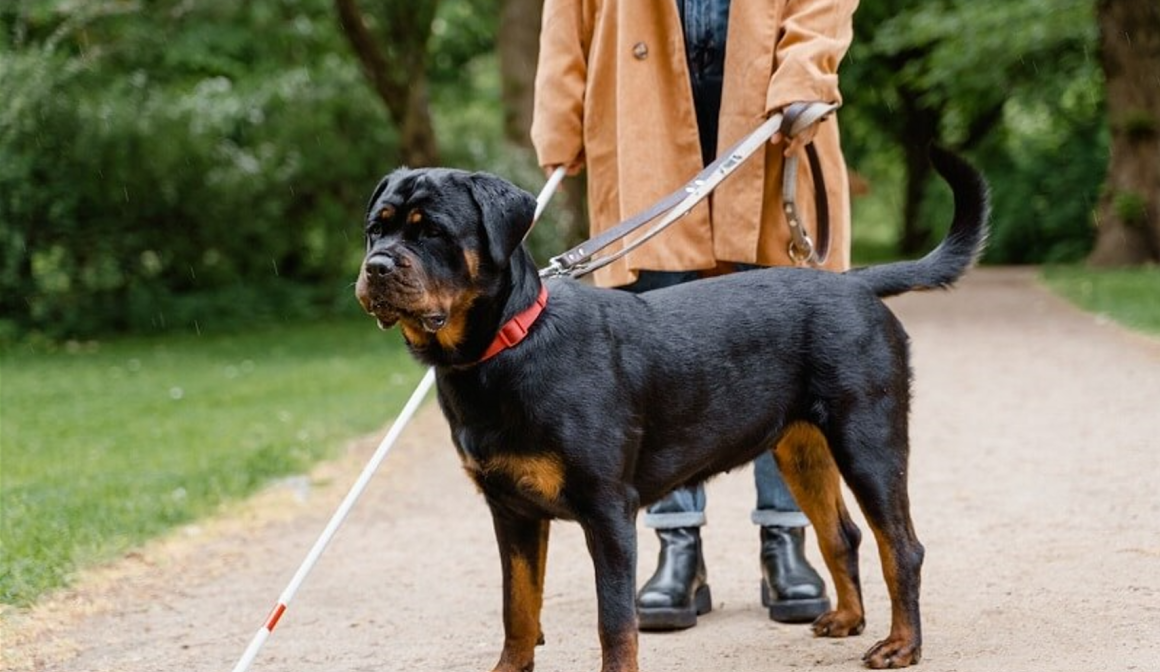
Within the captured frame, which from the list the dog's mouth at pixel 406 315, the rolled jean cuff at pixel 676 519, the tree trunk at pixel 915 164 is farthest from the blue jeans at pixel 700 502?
the tree trunk at pixel 915 164

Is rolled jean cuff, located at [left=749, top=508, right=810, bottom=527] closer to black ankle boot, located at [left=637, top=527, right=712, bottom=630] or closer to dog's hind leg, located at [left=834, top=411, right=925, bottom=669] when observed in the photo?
black ankle boot, located at [left=637, top=527, right=712, bottom=630]

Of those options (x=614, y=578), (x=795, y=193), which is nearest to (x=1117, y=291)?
(x=795, y=193)

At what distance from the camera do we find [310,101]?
2161cm

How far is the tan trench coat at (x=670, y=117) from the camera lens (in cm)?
545

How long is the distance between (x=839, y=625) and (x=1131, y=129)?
63.6ft

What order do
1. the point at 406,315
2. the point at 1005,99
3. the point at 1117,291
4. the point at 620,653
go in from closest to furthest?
the point at 406,315 < the point at 620,653 < the point at 1117,291 < the point at 1005,99

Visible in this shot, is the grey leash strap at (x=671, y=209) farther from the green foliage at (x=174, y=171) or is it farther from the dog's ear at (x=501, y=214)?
the green foliage at (x=174, y=171)

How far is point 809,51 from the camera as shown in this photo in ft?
17.4

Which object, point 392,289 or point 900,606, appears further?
point 900,606

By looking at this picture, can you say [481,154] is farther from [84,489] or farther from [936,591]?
[936,591]

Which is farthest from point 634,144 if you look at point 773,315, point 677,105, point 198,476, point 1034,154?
point 1034,154

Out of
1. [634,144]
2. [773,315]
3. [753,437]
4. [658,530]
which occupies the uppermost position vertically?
[634,144]

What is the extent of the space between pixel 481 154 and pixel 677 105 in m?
15.7

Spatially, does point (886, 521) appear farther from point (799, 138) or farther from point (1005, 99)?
point (1005, 99)
